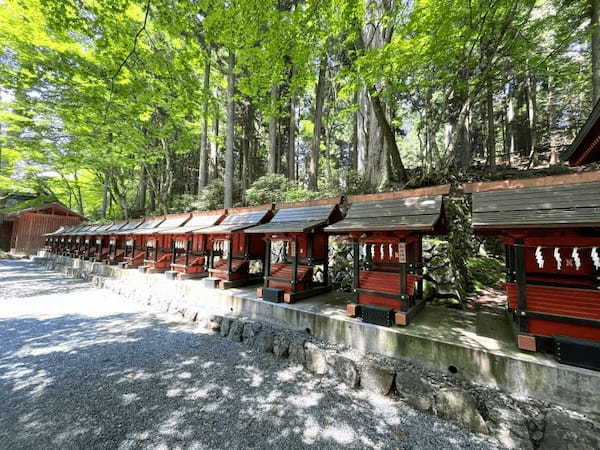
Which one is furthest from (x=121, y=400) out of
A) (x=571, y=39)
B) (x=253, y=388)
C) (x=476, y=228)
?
(x=571, y=39)

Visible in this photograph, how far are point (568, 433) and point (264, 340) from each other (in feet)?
13.6

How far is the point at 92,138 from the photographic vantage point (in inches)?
536

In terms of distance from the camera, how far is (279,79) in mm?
9078

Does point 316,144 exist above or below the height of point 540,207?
above

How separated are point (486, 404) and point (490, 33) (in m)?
9.39

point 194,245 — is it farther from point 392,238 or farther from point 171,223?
point 392,238

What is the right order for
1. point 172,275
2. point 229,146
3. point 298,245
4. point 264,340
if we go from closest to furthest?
1. point 264,340
2. point 298,245
3. point 172,275
4. point 229,146

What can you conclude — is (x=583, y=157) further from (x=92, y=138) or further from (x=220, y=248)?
(x=92, y=138)

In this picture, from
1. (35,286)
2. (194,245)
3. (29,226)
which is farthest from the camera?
(29,226)

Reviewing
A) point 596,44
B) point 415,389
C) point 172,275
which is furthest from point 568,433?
point 596,44

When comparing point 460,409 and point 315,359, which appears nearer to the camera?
point 460,409

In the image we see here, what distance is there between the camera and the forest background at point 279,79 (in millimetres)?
6773

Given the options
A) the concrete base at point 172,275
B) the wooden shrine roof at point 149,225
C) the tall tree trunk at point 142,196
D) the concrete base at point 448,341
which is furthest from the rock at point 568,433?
the tall tree trunk at point 142,196

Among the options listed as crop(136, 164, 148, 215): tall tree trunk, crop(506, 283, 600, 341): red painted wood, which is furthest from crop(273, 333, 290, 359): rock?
crop(136, 164, 148, 215): tall tree trunk
